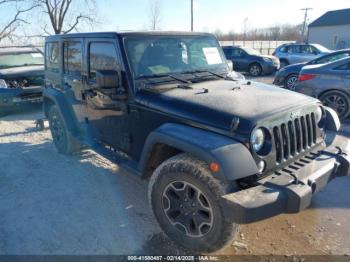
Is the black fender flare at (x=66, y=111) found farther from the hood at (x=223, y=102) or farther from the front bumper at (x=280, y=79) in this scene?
the front bumper at (x=280, y=79)

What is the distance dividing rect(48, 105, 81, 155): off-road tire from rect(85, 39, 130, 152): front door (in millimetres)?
899

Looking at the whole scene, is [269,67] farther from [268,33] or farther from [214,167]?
[268,33]

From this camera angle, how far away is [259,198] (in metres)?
2.48

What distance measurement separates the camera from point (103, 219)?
143 inches

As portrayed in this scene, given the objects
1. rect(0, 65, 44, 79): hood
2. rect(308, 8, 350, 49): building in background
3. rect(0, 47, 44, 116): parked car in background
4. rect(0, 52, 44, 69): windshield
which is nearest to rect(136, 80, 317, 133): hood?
rect(0, 47, 44, 116): parked car in background

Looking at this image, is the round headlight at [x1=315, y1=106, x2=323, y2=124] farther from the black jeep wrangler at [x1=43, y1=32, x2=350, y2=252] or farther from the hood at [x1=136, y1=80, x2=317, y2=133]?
the hood at [x1=136, y1=80, x2=317, y2=133]

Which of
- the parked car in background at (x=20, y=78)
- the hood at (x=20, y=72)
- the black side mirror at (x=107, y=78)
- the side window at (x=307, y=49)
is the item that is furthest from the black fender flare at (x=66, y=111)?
the side window at (x=307, y=49)

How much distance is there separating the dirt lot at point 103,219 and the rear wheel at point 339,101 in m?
3.31

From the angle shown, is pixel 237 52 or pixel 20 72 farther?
pixel 237 52

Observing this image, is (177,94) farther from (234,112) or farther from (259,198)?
(259,198)

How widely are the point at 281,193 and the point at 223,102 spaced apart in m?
1.01

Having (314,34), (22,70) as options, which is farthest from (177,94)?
(314,34)

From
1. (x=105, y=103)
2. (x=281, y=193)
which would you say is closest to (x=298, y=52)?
(x=105, y=103)

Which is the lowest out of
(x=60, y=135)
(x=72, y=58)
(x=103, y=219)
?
(x=103, y=219)
